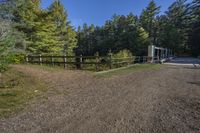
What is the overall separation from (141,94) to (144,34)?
134 ft

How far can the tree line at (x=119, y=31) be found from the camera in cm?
2667

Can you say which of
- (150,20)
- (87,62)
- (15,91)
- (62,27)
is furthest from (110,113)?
(150,20)

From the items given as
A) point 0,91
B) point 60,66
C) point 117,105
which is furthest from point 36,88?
point 60,66

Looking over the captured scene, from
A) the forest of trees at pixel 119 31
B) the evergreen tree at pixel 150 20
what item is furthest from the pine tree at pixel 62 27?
the evergreen tree at pixel 150 20

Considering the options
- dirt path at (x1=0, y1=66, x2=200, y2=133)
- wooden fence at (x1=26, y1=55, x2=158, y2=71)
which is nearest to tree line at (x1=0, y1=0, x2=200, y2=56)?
wooden fence at (x1=26, y1=55, x2=158, y2=71)

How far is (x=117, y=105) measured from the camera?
566 cm

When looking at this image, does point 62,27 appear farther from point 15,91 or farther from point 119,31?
point 15,91

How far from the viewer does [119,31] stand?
5556 cm

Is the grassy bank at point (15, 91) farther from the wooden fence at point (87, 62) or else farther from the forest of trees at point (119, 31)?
the forest of trees at point (119, 31)

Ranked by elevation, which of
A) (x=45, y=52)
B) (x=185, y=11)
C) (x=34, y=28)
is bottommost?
(x=45, y=52)

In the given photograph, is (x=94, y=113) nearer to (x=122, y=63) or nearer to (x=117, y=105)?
(x=117, y=105)

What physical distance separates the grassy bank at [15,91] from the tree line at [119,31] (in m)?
15.8

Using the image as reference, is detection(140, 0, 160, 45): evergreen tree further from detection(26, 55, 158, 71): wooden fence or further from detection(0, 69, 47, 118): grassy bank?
detection(0, 69, 47, 118): grassy bank

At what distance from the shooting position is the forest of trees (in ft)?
87.5
